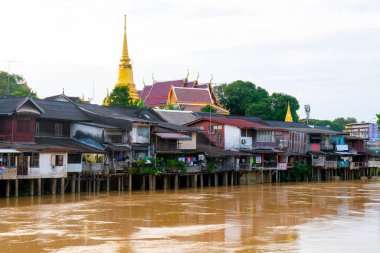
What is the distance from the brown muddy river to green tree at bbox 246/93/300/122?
40059 mm

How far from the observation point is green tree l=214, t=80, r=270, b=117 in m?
86.2

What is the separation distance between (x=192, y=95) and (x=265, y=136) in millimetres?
25530

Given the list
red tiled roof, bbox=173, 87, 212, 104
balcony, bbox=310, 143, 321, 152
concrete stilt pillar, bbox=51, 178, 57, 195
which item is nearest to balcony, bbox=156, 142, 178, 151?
concrete stilt pillar, bbox=51, 178, 57, 195

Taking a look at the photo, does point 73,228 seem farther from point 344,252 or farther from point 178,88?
point 178,88

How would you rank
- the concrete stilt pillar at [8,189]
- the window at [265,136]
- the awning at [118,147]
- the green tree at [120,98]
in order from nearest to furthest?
the concrete stilt pillar at [8,189] → the awning at [118,147] → the window at [265,136] → the green tree at [120,98]

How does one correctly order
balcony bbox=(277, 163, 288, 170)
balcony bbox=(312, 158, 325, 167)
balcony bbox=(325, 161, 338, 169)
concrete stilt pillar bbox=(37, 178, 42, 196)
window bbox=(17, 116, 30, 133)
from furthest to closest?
1. balcony bbox=(325, 161, 338, 169)
2. balcony bbox=(312, 158, 325, 167)
3. balcony bbox=(277, 163, 288, 170)
4. window bbox=(17, 116, 30, 133)
5. concrete stilt pillar bbox=(37, 178, 42, 196)

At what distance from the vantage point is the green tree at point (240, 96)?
283 ft

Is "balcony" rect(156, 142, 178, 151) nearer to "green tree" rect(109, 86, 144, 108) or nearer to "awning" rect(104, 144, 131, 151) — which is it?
"awning" rect(104, 144, 131, 151)

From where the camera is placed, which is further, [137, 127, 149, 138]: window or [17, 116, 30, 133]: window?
[137, 127, 149, 138]: window

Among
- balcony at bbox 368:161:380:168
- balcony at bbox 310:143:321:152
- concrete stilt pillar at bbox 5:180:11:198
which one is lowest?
concrete stilt pillar at bbox 5:180:11:198

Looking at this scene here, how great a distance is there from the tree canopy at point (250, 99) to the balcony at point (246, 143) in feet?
88.0

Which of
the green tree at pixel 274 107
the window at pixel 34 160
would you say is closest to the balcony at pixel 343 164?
the green tree at pixel 274 107

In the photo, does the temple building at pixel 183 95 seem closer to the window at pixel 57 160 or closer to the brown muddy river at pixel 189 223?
the brown muddy river at pixel 189 223

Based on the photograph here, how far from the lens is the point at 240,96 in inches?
3430
